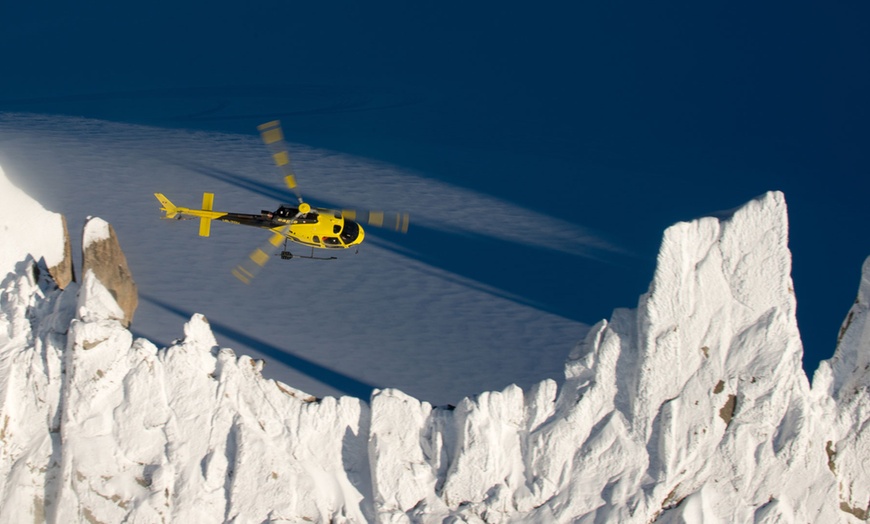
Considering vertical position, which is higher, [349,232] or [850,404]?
[850,404]

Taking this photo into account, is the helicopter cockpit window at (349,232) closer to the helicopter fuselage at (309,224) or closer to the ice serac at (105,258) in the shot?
the helicopter fuselage at (309,224)

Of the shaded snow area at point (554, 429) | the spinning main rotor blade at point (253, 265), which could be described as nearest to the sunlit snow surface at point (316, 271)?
the spinning main rotor blade at point (253, 265)

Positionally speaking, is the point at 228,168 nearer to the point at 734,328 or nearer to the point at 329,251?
the point at 329,251

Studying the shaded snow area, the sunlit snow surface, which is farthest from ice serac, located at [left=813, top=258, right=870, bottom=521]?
the sunlit snow surface

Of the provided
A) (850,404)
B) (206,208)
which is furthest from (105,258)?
(850,404)

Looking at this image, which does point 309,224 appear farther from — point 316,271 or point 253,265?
point 316,271

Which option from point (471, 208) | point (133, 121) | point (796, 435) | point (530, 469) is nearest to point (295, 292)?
point (471, 208)
